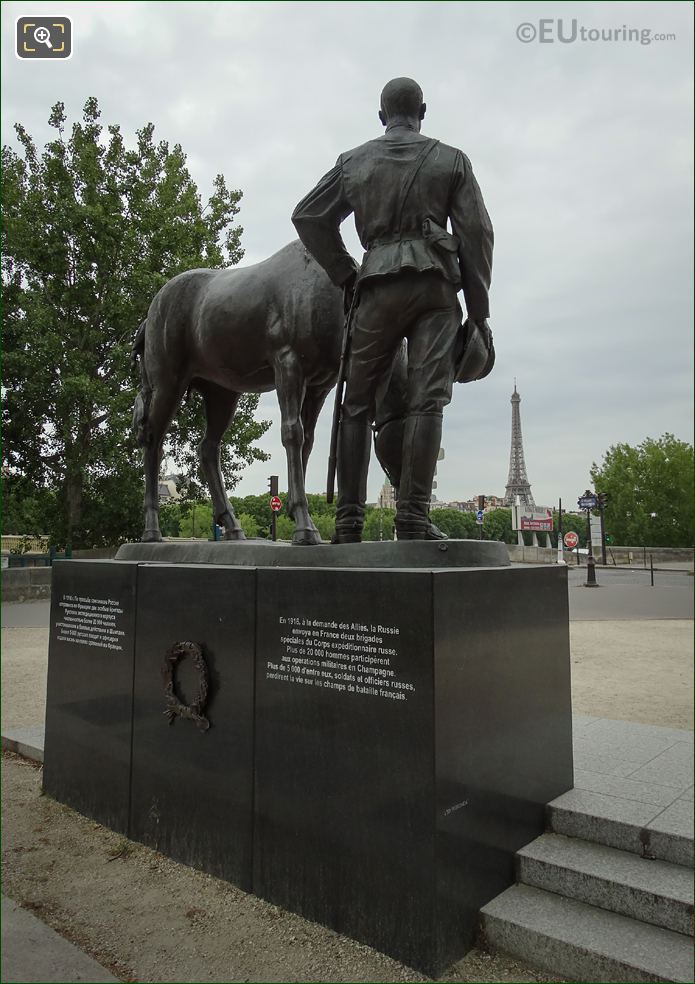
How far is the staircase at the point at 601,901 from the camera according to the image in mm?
2783

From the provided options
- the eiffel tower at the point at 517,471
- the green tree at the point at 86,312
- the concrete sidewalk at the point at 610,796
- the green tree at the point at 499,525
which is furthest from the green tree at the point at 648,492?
the concrete sidewalk at the point at 610,796

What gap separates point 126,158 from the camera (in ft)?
63.6

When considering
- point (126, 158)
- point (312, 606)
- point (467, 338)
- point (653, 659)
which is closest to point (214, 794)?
point (312, 606)

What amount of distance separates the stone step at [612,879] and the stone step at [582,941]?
44 mm

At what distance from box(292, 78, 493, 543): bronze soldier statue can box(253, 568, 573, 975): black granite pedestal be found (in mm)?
712

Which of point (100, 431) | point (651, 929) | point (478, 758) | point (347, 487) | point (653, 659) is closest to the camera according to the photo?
point (651, 929)

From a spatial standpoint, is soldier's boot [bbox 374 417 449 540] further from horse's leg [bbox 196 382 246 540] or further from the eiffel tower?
the eiffel tower

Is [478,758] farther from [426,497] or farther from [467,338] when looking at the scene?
[467,338]

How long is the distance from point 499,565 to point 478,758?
103 centimetres

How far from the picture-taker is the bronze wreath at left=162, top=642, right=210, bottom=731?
3918 millimetres

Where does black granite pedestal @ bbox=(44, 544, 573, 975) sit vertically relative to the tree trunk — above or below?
below

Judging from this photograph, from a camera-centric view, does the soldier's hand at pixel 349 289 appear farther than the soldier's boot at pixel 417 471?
Yes

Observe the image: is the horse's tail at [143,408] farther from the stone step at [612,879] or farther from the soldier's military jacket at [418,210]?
the stone step at [612,879]

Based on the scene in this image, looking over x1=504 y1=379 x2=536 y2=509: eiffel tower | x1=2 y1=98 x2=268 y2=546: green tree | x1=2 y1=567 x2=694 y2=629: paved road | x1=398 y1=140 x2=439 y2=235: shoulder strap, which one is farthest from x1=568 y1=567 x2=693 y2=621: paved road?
x1=504 y1=379 x2=536 y2=509: eiffel tower
